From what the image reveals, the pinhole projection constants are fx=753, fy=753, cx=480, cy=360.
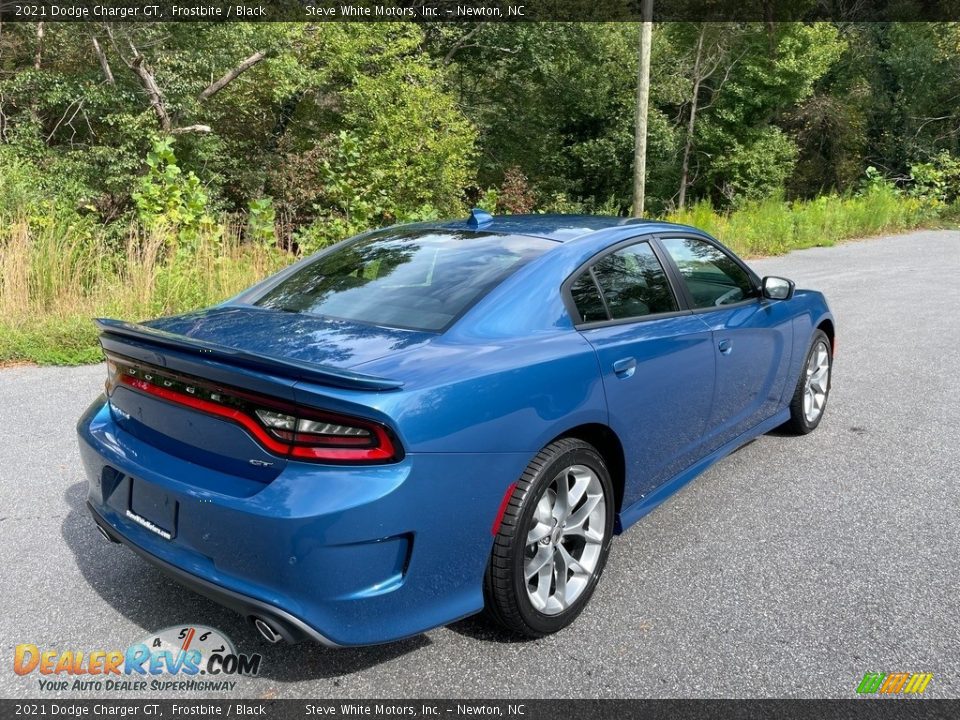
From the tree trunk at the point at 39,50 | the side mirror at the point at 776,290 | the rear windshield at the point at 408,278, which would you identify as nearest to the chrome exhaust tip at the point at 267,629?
the rear windshield at the point at 408,278

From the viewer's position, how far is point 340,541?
2.12m

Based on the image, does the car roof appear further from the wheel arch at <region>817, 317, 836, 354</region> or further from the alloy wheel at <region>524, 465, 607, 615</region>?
the wheel arch at <region>817, 317, 836, 354</region>

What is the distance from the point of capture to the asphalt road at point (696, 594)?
8.22 feet

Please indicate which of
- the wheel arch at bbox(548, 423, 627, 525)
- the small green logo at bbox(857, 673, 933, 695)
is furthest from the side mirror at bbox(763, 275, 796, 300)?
the small green logo at bbox(857, 673, 933, 695)

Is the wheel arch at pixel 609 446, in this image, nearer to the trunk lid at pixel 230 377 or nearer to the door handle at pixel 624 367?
the door handle at pixel 624 367

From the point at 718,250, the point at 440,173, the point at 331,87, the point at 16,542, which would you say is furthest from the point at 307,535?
the point at 331,87

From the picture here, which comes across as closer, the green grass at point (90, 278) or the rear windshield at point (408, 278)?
the rear windshield at point (408, 278)

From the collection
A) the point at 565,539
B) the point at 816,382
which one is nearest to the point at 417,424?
the point at 565,539

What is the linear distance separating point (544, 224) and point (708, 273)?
37.2 inches

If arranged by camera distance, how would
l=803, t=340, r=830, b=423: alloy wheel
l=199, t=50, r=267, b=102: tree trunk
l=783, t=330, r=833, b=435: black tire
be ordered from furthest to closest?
l=199, t=50, r=267, b=102: tree trunk < l=803, t=340, r=830, b=423: alloy wheel < l=783, t=330, r=833, b=435: black tire

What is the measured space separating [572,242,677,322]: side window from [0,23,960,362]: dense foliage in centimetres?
528

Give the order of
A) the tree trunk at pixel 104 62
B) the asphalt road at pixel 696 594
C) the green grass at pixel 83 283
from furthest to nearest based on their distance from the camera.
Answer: the tree trunk at pixel 104 62 < the green grass at pixel 83 283 < the asphalt road at pixel 696 594

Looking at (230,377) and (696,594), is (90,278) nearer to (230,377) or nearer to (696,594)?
(230,377)

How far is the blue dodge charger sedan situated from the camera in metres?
2.17
